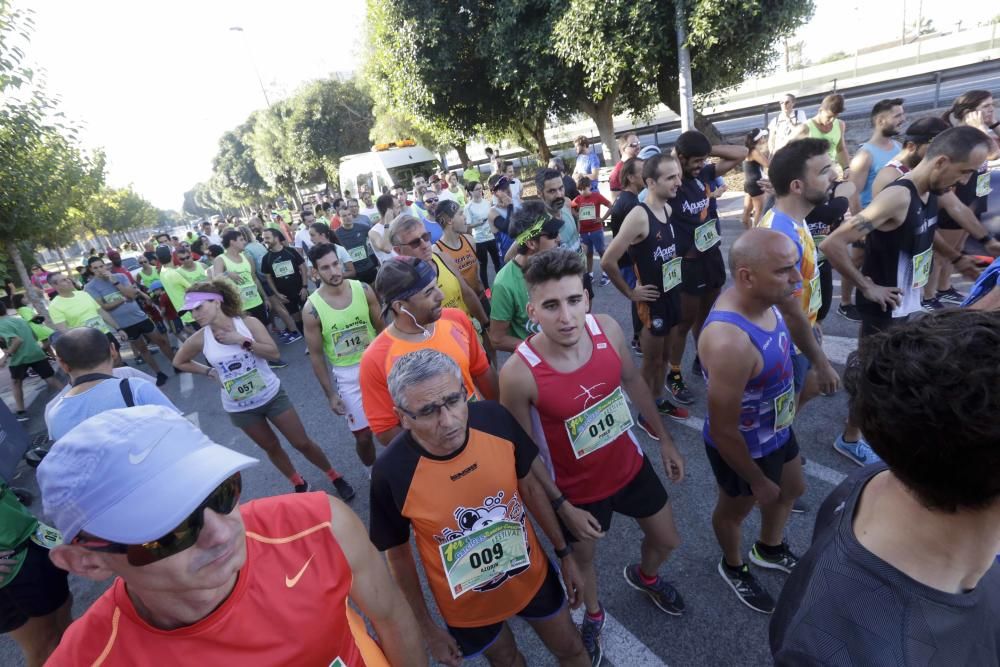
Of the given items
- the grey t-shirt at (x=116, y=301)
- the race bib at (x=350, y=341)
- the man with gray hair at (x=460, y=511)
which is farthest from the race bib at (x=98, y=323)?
the man with gray hair at (x=460, y=511)

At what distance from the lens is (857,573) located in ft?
3.25

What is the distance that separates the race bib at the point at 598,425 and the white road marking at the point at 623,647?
108 centimetres

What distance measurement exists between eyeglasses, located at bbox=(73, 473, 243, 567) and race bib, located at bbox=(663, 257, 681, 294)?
3742mm

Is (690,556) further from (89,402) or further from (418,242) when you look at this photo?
(89,402)

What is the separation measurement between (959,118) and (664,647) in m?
6.79

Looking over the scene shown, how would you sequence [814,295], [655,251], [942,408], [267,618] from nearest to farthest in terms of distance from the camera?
[942,408], [267,618], [814,295], [655,251]

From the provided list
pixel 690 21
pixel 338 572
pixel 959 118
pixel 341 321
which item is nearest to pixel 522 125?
pixel 690 21

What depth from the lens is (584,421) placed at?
7.50 ft

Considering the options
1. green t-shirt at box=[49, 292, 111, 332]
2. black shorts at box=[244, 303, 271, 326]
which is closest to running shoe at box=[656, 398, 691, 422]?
black shorts at box=[244, 303, 271, 326]

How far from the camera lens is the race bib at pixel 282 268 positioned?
7730 mm

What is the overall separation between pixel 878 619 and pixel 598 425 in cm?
142

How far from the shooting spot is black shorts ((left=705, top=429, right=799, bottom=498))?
2.42 metres

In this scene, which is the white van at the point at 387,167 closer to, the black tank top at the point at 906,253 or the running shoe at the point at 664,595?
the black tank top at the point at 906,253

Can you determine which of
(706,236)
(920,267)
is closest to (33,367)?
(706,236)
